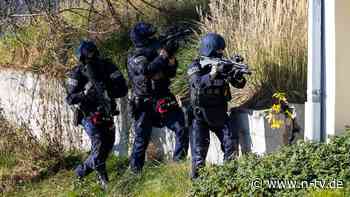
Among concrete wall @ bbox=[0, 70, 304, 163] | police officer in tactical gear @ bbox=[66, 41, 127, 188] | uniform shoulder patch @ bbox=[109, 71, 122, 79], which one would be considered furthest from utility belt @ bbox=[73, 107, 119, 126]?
concrete wall @ bbox=[0, 70, 304, 163]

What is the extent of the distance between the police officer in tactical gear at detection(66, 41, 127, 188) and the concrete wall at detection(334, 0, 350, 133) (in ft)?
7.43

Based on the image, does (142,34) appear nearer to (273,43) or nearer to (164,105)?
(164,105)

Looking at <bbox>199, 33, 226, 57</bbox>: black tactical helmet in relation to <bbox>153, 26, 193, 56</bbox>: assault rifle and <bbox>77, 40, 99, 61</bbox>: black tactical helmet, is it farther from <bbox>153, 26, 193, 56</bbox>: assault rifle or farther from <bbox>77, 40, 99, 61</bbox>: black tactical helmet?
<bbox>77, 40, 99, 61</bbox>: black tactical helmet

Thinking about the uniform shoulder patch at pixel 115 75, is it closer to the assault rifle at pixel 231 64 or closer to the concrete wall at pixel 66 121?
the concrete wall at pixel 66 121

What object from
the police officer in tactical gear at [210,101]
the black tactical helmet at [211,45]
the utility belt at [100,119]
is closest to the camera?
the police officer in tactical gear at [210,101]

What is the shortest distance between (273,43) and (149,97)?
1.42 metres

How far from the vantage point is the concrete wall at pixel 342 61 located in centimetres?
637

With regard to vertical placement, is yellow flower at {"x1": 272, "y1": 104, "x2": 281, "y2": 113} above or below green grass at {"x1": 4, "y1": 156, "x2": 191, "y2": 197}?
above

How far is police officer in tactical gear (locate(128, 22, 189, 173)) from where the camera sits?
7.12m

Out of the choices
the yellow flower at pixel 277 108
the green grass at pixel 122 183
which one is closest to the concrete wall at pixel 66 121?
the yellow flower at pixel 277 108

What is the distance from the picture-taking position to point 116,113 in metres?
7.59

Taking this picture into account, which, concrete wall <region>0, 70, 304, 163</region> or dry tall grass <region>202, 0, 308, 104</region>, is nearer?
concrete wall <region>0, 70, 304, 163</region>

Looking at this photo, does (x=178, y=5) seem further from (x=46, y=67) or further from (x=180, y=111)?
(x=180, y=111)

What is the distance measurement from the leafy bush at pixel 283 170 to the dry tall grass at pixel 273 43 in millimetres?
1403
